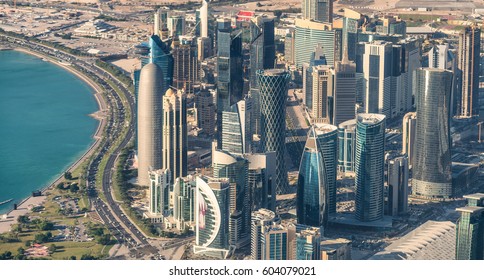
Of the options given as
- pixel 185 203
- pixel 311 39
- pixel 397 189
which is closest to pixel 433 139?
pixel 397 189

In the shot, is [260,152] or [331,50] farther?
[331,50]

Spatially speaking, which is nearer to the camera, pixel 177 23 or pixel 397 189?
pixel 397 189

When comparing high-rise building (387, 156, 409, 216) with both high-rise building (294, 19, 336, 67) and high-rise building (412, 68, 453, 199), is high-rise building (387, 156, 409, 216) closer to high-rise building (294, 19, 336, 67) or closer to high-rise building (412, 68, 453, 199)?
high-rise building (412, 68, 453, 199)

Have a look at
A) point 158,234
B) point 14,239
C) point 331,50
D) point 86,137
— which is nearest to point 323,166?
point 158,234

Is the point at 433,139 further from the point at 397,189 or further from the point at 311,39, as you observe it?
the point at 311,39

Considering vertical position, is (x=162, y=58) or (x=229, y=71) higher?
(x=162, y=58)

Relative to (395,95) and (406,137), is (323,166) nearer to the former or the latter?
(406,137)
